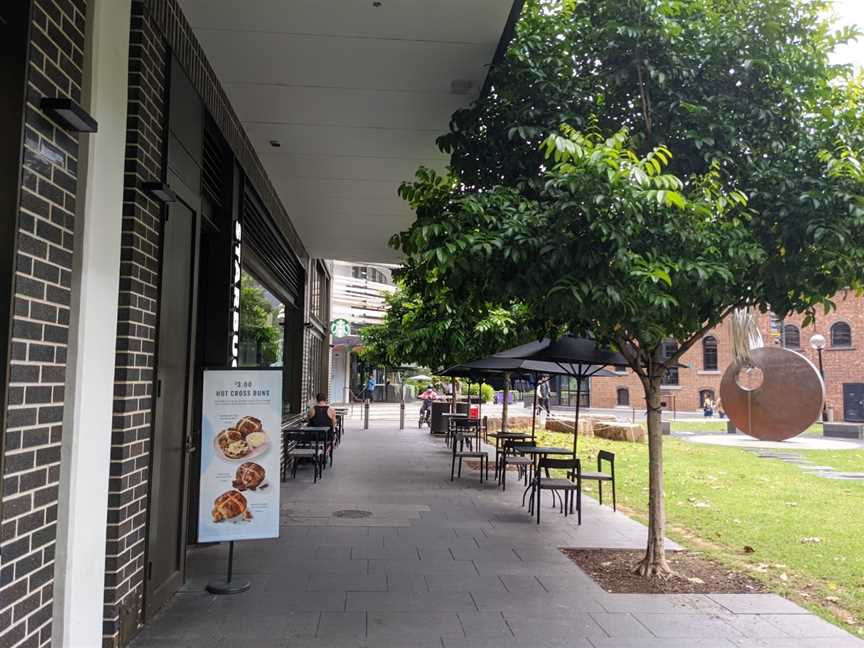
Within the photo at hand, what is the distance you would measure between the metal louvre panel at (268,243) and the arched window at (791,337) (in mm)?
35072

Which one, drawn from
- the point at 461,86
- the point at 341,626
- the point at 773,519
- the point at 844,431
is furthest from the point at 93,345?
the point at 844,431

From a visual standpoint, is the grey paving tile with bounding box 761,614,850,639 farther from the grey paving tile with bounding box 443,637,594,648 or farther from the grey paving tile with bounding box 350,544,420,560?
the grey paving tile with bounding box 350,544,420,560

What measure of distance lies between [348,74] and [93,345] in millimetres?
3493

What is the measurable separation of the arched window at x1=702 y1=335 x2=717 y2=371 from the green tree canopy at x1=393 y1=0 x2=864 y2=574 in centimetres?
4116

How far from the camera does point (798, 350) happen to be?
38.4 meters

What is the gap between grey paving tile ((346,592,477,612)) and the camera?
4.95 meters

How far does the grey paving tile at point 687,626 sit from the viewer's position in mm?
4562

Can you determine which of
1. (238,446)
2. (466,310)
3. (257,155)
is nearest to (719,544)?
(466,310)

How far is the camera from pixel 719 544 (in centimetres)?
754

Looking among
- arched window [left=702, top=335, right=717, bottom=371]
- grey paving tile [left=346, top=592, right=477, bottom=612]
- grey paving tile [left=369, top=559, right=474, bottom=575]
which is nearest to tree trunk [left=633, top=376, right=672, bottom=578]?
grey paving tile [left=369, top=559, right=474, bottom=575]

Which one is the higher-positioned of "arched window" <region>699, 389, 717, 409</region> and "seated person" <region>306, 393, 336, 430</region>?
"seated person" <region>306, 393, 336, 430</region>

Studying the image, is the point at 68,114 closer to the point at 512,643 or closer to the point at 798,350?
the point at 512,643

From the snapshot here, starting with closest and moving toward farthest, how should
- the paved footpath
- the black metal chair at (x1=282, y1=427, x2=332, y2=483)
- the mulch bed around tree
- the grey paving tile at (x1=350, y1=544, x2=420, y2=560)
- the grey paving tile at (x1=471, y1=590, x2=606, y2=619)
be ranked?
the paved footpath → the grey paving tile at (x1=471, y1=590, x2=606, y2=619) → the mulch bed around tree → the grey paving tile at (x1=350, y1=544, x2=420, y2=560) → the black metal chair at (x1=282, y1=427, x2=332, y2=483)

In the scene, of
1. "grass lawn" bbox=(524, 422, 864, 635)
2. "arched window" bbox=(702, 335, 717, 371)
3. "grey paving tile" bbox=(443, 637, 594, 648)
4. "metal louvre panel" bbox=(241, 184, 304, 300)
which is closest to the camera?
"grey paving tile" bbox=(443, 637, 594, 648)
